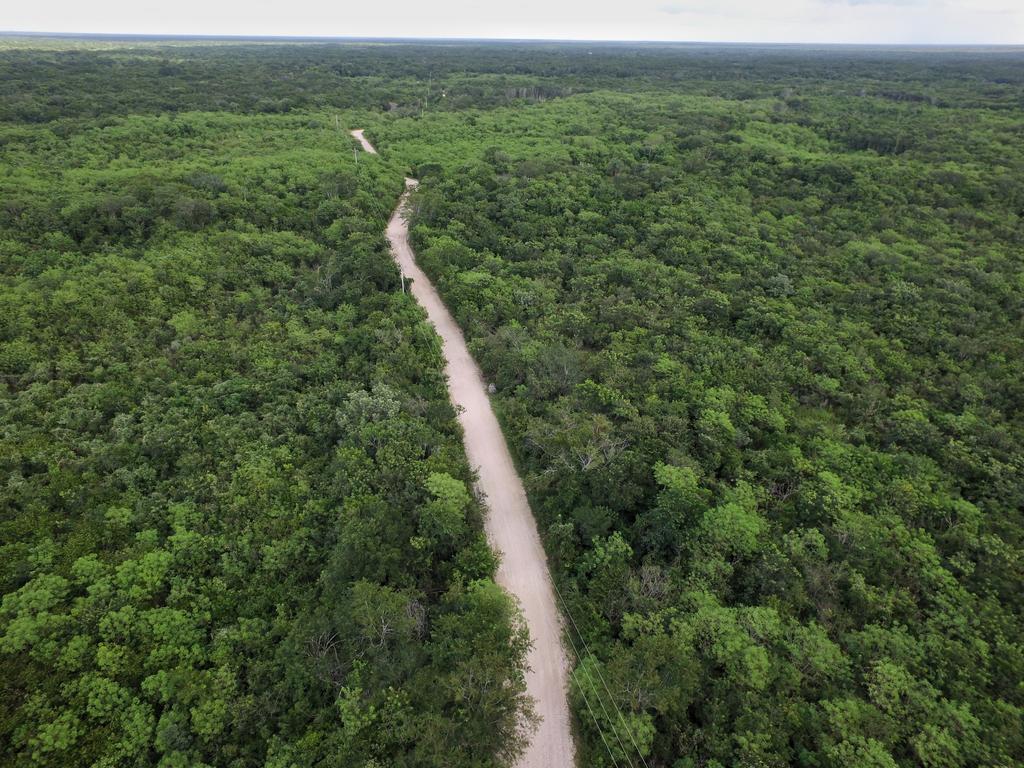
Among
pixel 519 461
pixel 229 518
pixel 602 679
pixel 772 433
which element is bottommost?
pixel 602 679

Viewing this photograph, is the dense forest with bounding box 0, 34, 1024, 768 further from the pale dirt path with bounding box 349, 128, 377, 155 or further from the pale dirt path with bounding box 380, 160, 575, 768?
the pale dirt path with bounding box 349, 128, 377, 155

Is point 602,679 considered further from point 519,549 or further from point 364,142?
point 364,142

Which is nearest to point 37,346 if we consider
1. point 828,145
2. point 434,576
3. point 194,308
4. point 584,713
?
point 194,308

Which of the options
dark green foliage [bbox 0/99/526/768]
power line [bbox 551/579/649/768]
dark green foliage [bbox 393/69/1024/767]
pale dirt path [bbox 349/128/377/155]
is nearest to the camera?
power line [bbox 551/579/649/768]

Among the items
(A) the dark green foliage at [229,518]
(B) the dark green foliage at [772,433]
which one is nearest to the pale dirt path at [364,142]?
(B) the dark green foliage at [772,433]

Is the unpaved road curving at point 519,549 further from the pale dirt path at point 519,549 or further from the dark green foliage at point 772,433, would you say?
the dark green foliage at point 772,433

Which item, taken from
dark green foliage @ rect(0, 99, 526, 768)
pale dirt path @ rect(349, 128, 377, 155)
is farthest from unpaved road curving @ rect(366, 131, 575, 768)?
pale dirt path @ rect(349, 128, 377, 155)

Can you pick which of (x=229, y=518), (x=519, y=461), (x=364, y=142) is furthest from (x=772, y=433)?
(x=364, y=142)

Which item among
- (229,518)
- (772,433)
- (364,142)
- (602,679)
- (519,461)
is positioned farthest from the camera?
(364,142)
